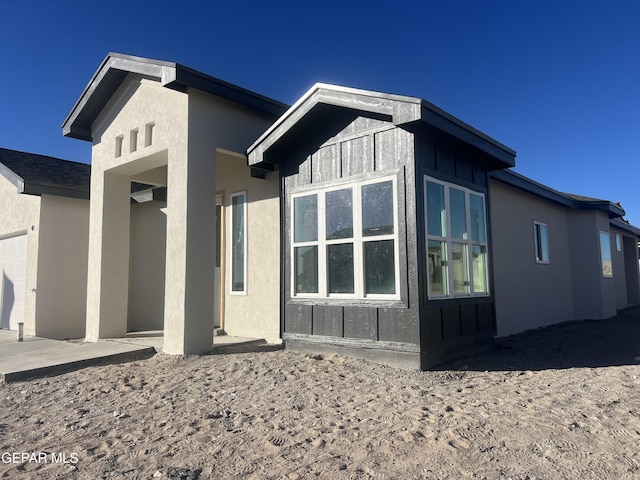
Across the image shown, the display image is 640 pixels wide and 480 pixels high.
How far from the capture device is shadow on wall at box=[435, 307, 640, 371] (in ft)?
21.4

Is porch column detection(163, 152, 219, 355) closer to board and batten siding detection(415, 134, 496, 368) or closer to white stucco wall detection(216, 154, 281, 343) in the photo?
white stucco wall detection(216, 154, 281, 343)

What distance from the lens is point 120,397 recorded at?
17.3 feet

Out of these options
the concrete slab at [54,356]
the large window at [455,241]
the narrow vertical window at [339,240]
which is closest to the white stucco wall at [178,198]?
the concrete slab at [54,356]

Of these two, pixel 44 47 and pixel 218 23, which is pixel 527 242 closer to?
pixel 218 23

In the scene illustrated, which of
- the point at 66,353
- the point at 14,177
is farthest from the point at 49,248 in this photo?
the point at 66,353

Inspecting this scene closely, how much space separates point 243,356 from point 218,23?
8.62 metres

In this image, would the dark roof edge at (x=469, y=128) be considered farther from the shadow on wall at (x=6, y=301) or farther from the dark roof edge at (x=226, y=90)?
the shadow on wall at (x=6, y=301)

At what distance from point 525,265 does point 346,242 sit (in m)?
5.42

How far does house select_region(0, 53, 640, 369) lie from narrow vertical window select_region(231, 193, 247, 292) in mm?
34

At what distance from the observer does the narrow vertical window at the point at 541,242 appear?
10.9 metres

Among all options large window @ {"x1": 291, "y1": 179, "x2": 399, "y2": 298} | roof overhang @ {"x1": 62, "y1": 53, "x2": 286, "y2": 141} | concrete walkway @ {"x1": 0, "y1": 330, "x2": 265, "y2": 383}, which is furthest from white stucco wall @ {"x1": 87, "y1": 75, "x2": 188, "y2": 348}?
large window @ {"x1": 291, "y1": 179, "x2": 399, "y2": 298}

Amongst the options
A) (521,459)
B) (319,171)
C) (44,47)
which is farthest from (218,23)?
(521,459)

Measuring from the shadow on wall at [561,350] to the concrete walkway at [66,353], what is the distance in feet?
13.1

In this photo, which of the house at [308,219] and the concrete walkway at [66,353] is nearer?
the house at [308,219]
